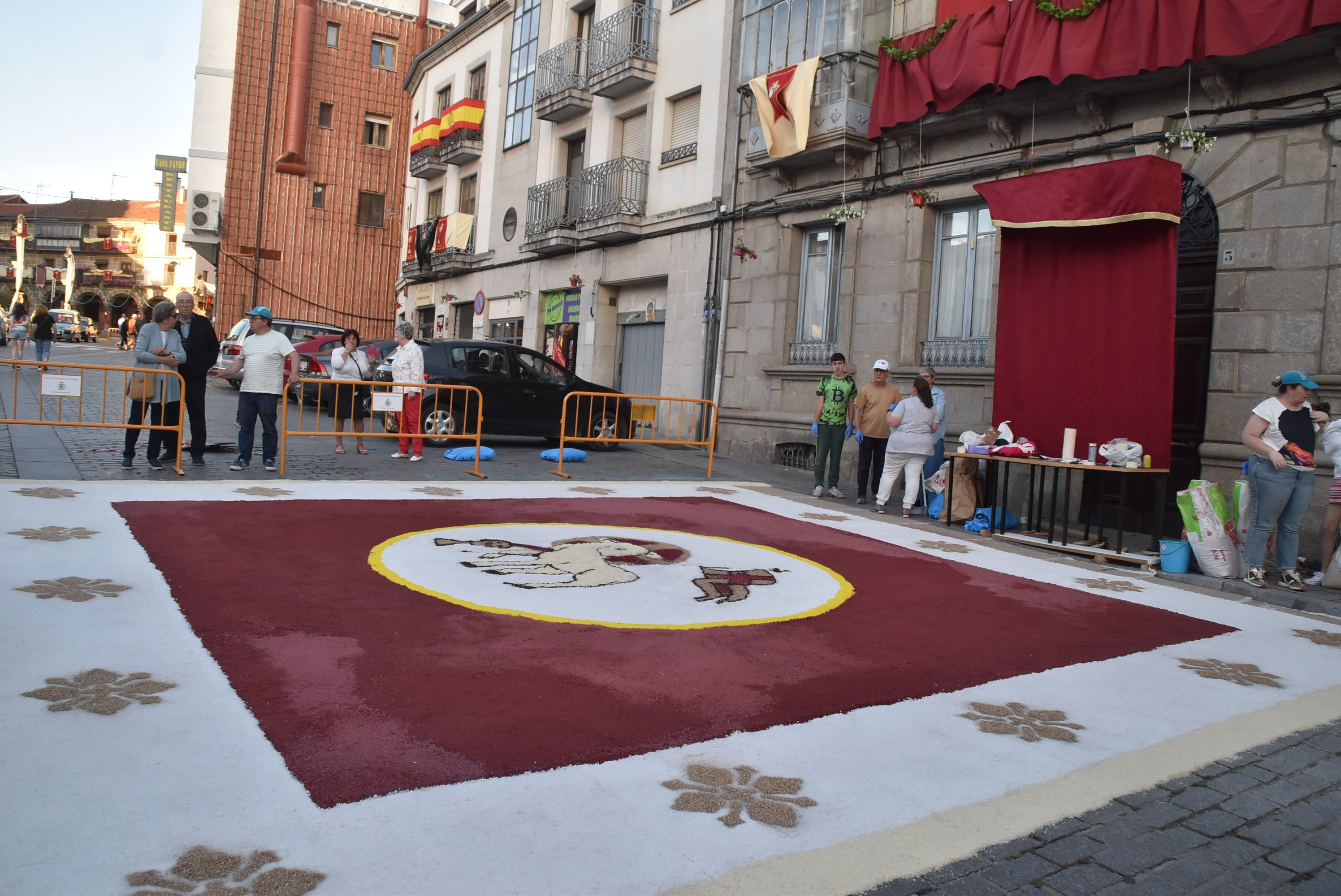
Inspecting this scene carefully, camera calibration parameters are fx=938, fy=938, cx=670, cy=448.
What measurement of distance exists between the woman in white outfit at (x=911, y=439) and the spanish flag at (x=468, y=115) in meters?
19.6

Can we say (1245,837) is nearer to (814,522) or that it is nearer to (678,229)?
(814,522)

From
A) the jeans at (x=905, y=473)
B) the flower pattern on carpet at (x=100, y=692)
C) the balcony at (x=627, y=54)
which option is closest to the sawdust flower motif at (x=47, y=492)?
the flower pattern on carpet at (x=100, y=692)

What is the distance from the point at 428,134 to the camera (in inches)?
1121

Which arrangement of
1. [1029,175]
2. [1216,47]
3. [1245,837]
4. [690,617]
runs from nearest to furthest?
[1245,837]
[690,617]
[1216,47]
[1029,175]

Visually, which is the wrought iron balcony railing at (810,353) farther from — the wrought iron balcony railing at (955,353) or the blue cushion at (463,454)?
the blue cushion at (463,454)

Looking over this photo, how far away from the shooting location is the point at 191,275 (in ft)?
247

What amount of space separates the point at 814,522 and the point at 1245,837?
6.72 metres

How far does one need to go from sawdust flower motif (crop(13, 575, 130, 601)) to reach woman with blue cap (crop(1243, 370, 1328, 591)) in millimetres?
8263

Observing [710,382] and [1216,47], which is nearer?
[1216,47]

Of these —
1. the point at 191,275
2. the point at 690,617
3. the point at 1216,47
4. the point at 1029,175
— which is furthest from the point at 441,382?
the point at 191,275

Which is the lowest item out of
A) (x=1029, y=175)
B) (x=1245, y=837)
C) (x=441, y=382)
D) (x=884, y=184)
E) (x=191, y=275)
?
(x=1245, y=837)

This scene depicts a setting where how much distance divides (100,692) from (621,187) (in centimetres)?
1704

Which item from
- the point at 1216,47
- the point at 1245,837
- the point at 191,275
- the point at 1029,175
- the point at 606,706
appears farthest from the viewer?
the point at 191,275

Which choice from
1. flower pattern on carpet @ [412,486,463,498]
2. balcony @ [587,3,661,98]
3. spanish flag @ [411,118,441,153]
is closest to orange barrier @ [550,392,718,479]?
flower pattern on carpet @ [412,486,463,498]
